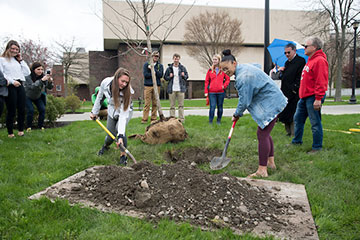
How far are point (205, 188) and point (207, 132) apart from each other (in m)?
3.33

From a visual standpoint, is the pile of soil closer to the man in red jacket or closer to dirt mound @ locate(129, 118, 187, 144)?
dirt mound @ locate(129, 118, 187, 144)

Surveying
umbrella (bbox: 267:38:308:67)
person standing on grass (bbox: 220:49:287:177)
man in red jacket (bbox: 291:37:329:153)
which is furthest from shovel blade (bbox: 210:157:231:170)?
umbrella (bbox: 267:38:308:67)

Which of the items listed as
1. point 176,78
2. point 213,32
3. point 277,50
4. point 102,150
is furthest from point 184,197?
point 213,32

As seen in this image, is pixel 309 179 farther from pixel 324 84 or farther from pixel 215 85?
pixel 215 85

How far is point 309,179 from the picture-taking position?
11.7ft

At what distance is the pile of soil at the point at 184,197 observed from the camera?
2.45 m

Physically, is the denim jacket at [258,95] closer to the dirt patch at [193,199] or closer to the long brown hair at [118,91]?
the dirt patch at [193,199]

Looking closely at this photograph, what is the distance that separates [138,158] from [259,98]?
2358 millimetres

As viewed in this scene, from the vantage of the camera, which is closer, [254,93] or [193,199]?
[193,199]

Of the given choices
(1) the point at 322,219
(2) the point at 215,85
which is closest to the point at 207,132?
(2) the point at 215,85

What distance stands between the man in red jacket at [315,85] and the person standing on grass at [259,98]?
1.03 m

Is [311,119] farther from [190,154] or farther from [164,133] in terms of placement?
[164,133]

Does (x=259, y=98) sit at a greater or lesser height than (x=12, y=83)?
lesser

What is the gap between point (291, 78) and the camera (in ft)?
17.1
